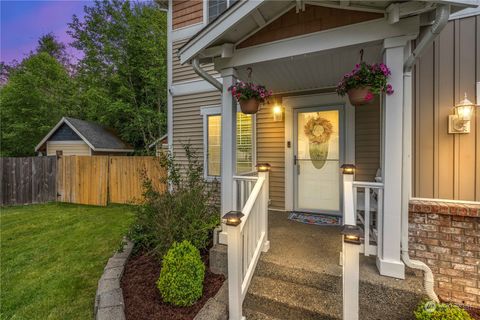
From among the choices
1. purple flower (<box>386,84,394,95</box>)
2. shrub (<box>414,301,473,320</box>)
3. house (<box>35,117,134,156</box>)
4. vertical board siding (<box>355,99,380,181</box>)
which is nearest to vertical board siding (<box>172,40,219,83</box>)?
vertical board siding (<box>355,99,380,181</box>)

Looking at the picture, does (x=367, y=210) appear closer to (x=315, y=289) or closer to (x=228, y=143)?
(x=315, y=289)

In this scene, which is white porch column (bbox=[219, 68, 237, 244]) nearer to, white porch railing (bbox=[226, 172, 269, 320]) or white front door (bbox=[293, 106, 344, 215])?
white porch railing (bbox=[226, 172, 269, 320])

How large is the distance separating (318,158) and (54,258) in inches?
190

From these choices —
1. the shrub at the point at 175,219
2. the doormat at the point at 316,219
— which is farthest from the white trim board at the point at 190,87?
the doormat at the point at 316,219

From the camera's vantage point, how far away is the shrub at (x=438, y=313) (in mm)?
1831

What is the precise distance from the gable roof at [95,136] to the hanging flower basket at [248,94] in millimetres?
11513

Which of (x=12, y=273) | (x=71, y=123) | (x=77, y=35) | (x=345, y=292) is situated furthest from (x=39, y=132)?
(x=345, y=292)

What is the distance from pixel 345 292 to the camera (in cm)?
182

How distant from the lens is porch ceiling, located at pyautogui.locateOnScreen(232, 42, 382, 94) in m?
2.77

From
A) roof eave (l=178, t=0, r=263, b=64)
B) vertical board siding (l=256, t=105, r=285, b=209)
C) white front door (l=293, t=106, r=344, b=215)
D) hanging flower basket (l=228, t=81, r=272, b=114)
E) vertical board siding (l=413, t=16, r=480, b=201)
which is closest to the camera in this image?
roof eave (l=178, t=0, r=263, b=64)

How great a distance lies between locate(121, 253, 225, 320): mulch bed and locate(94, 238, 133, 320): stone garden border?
0.09 metres

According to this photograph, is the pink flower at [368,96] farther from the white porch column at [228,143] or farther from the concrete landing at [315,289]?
the concrete landing at [315,289]

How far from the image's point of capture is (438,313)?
1.85 meters

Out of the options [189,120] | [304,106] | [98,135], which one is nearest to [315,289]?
[304,106]
